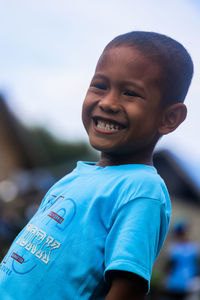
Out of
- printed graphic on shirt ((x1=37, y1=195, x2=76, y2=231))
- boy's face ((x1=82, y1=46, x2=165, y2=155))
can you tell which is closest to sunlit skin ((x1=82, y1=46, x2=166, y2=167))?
boy's face ((x1=82, y1=46, x2=165, y2=155))

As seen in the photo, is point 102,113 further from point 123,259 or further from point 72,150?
point 72,150

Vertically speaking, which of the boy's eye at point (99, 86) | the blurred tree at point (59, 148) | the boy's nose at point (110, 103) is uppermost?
the boy's eye at point (99, 86)

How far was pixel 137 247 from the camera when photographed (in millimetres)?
1333

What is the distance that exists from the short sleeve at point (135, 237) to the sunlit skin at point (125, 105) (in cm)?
27

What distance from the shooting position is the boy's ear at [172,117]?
1607 mm

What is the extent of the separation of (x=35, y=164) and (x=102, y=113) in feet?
54.8

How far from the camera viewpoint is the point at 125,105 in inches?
59.9

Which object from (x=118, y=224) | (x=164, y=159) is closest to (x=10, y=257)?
(x=118, y=224)

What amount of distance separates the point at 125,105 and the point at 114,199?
0.34 m

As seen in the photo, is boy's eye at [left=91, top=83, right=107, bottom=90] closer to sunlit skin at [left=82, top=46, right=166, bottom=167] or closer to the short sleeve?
sunlit skin at [left=82, top=46, right=166, bottom=167]

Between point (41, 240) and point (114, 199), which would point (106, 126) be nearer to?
point (114, 199)

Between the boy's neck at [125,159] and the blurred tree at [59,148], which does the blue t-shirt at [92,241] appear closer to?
the boy's neck at [125,159]

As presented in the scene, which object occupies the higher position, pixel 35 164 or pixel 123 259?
pixel 123 259

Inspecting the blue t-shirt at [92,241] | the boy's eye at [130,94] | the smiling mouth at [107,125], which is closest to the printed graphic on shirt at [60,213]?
the blue t-shirt at [92,241]
